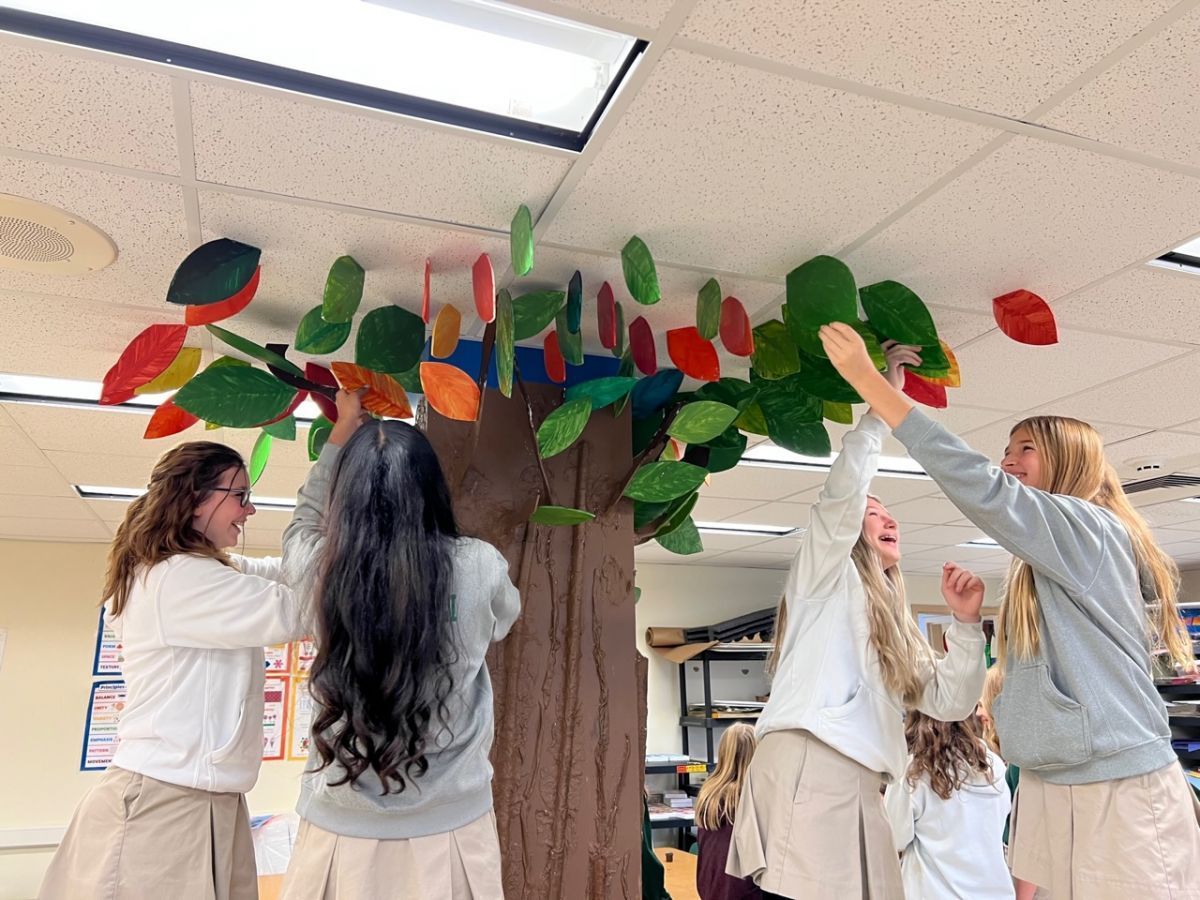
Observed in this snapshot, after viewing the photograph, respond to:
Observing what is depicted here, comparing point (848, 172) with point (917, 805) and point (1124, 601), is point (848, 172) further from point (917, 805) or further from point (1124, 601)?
point (917, 805)

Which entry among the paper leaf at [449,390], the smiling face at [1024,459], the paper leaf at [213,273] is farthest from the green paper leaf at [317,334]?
the smiling face at [1024,459]

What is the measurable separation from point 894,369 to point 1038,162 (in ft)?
1.86

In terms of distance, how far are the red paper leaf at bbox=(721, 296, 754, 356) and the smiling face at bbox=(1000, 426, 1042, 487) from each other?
59cm

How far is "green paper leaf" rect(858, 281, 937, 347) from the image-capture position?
191 centimetres

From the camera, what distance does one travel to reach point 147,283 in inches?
78.9

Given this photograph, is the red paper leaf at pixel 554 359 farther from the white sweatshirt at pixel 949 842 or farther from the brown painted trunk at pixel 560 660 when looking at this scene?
the white sweatshirt at pixel 949 842

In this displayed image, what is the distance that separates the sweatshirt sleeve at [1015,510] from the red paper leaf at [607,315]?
685 millimetres

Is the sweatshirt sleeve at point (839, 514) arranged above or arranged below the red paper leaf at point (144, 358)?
below

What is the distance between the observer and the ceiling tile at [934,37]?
1.17 meters

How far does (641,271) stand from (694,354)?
36 cm

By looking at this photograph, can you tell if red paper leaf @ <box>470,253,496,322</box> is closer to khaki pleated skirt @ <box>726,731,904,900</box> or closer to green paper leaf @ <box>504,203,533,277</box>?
green paper leaf @ <box>504,203,533,277</box>

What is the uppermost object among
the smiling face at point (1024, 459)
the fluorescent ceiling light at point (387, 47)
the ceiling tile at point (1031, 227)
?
the fluorescent ceiling light at point (387, 47)

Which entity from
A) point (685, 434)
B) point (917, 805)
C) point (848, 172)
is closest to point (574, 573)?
point (685, 434)

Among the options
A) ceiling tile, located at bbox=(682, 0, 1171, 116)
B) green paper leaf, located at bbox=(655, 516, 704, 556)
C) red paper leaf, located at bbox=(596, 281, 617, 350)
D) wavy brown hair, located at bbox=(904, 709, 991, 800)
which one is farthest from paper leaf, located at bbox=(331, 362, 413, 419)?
wavy brown hair, located at bbox=(904, 709, 991, 800)
